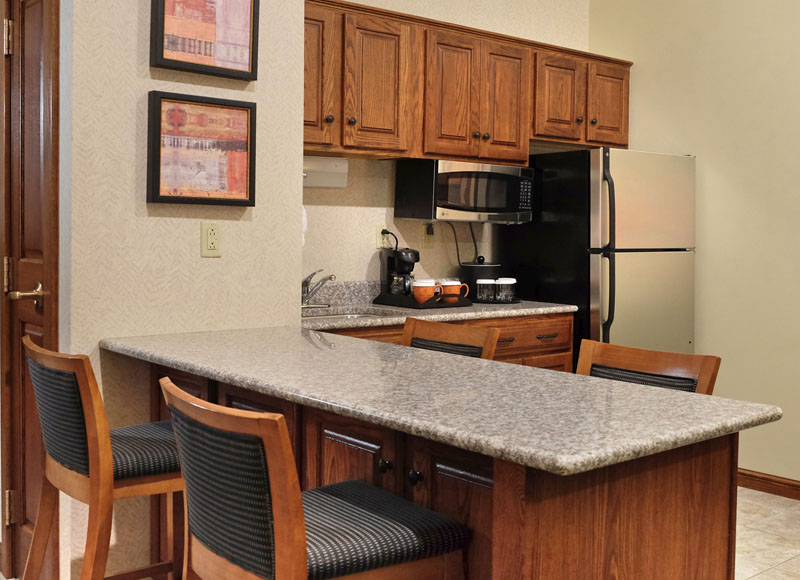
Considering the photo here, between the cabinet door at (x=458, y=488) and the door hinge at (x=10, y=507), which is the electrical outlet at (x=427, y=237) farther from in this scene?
the cabinet door at (x=458, y=488)

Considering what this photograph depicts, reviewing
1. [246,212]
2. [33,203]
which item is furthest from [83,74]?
[246,212]

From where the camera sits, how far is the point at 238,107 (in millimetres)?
2697

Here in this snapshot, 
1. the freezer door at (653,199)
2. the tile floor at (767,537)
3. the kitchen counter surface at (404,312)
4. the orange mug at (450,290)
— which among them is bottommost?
the tile floor at (767,537)

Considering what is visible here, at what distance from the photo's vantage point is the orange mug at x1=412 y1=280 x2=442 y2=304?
13.3 ft

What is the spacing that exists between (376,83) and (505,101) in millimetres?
801

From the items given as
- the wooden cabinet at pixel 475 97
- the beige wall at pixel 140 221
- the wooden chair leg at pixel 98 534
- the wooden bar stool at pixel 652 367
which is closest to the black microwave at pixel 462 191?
the wooden cabinet at pixel 475 97

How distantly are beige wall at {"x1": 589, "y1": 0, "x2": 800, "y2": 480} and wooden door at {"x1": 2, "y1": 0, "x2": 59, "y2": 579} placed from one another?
10.8ft

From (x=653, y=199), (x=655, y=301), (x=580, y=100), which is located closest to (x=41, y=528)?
(x=655, y=301)

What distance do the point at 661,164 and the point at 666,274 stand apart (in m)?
0.57

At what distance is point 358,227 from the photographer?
14.1 ft

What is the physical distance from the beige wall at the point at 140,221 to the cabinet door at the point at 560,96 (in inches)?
76.5

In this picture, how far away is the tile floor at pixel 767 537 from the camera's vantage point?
310 centimetres

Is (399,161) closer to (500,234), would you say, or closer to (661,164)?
(500,234)

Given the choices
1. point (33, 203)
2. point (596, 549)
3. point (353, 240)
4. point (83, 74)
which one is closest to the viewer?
point (596, 549)
